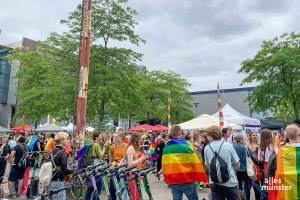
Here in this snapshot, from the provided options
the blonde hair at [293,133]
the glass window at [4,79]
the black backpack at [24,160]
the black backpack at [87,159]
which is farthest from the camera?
the glass window at [4,79]

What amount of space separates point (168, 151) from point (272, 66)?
1928cm

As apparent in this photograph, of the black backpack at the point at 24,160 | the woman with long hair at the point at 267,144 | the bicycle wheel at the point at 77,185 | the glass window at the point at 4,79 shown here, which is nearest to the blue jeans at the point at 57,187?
the bicycle wheel at the point at 77,185

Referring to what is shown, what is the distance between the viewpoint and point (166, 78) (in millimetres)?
39000

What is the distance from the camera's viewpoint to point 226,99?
56.6 meters

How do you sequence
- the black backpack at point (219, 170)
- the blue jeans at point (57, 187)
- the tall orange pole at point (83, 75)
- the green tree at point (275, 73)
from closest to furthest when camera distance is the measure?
the black backpack at point (219, 170) < the blue jeans at point (57, 187) < the tall orange pole at point (83, 75) < the green tree at point (275, 73)

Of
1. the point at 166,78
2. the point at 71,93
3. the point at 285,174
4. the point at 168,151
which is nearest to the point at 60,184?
the point at 168,151

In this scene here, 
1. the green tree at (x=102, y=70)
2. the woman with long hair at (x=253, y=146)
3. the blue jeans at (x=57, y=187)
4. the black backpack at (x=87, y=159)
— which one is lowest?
the blue jeans at (x=57, y=187)

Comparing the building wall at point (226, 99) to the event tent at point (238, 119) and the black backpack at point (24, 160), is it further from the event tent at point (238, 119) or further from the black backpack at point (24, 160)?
the black backpack at point (24, 160)

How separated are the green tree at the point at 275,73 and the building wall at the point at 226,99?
1209 inches

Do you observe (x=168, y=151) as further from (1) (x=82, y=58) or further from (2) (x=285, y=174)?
(1) (x=82, y=58)

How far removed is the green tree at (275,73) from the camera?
2080cm

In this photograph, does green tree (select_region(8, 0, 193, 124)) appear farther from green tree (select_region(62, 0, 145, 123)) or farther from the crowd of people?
the crowd of people

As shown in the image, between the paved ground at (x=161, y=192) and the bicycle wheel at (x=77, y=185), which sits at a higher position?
the bicycle wheel at (x=77, y=185)

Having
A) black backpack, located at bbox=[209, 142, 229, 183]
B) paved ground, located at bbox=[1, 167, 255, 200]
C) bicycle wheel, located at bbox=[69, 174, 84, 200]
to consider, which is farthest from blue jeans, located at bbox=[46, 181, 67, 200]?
paved ground, located at bbox=[1, 167, 255, 200]
